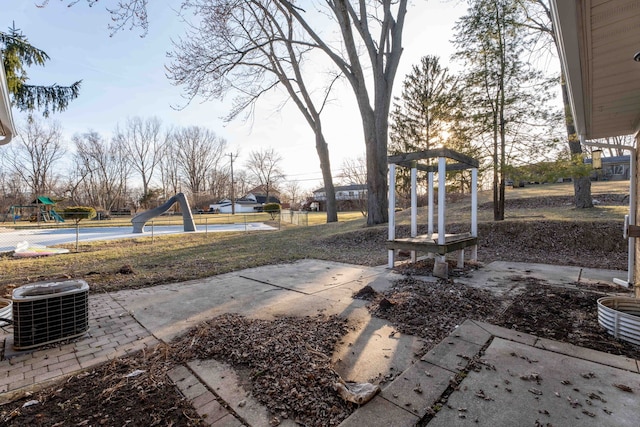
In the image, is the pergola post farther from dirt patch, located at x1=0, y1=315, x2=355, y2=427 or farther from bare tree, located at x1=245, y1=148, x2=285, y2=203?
bare tree, located at x1=245, y1=148, x2=285, y2=203

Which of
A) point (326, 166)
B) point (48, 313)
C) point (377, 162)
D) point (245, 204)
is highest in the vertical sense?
point (326, 166)

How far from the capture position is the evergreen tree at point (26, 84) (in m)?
8.26

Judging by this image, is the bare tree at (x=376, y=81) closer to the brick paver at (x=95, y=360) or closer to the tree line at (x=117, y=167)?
the brick paver at (x=95, y=360)

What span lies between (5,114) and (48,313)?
2.86 meters

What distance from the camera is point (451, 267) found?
512 cm

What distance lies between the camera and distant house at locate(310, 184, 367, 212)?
38638 millimetres

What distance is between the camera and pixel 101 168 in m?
38.6

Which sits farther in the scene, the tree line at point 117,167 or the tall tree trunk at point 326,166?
the tree line at point 117,167

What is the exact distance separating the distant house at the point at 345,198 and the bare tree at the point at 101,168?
1152 inches

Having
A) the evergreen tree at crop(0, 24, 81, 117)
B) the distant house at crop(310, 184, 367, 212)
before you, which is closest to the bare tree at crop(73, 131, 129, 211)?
the distant house at crop(310, 184, 367, 212)

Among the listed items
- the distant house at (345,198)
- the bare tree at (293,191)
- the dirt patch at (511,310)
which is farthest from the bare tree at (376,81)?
the bare tree at (293,191)

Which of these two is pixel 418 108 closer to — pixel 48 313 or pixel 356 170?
pixel 356 170

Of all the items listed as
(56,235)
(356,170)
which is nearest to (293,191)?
(356,170)

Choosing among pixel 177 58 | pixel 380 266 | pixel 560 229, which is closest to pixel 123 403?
pixel 380 266
